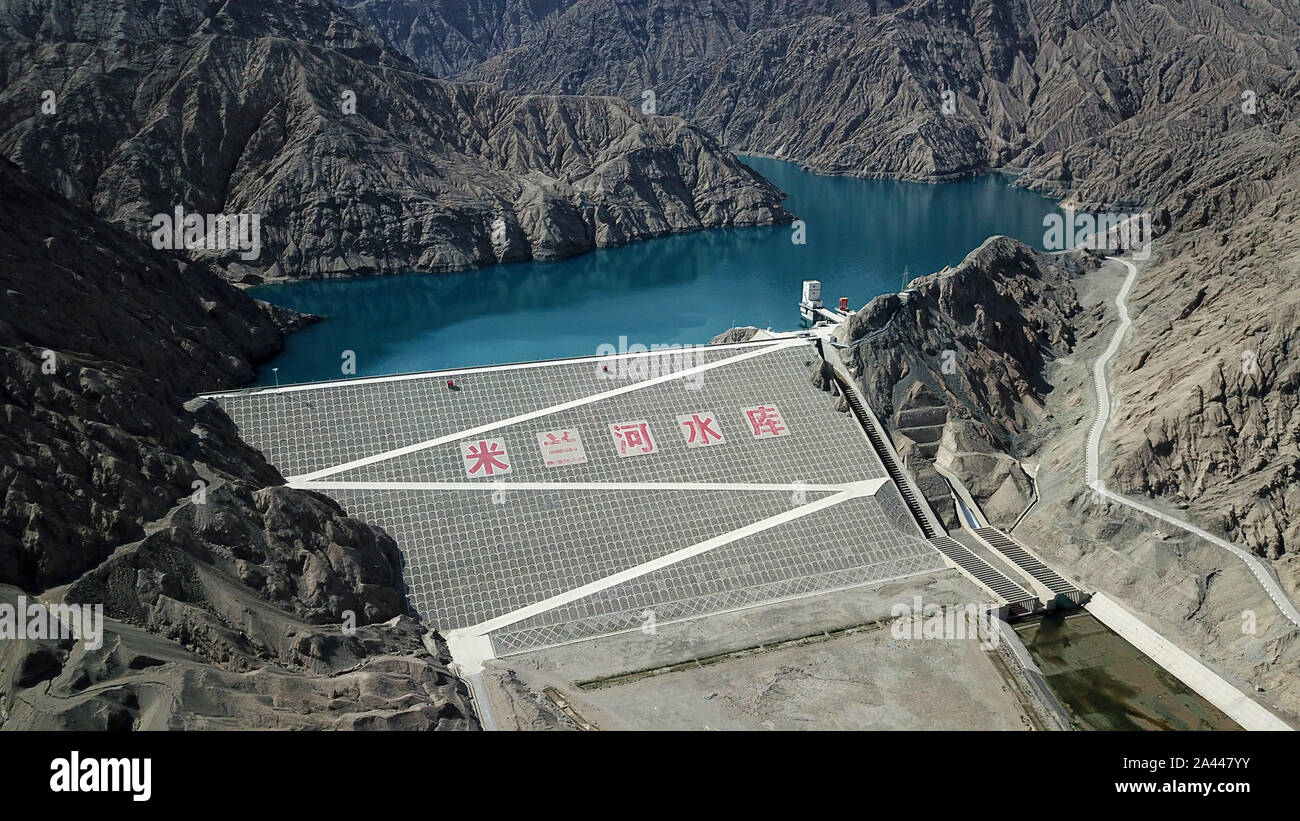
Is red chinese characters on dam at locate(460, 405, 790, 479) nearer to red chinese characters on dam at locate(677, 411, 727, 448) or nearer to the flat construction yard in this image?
red chinese characters on dam at locate(677, 411, 727, 448)

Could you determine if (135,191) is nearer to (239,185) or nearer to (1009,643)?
(239,185)

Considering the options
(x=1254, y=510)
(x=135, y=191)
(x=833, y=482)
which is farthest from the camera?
(x=135, y=191)

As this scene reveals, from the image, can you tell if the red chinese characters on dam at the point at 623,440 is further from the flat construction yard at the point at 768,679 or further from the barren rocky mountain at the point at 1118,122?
the barren rocky mountain at the point at 1118,122

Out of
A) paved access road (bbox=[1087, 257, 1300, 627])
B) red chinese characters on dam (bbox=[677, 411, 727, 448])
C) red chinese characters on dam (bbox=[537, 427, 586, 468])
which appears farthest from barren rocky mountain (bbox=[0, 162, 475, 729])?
paved access road (bbox=[1087, 257, 1300, 627])

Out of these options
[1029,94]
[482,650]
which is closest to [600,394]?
[482,650]

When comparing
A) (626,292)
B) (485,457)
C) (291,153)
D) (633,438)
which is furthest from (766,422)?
(291,153)

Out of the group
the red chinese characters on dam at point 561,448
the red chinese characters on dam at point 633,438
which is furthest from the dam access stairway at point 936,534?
the red chinese characters on dam at point 561,448

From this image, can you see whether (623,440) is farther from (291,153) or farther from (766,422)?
(291,153)
